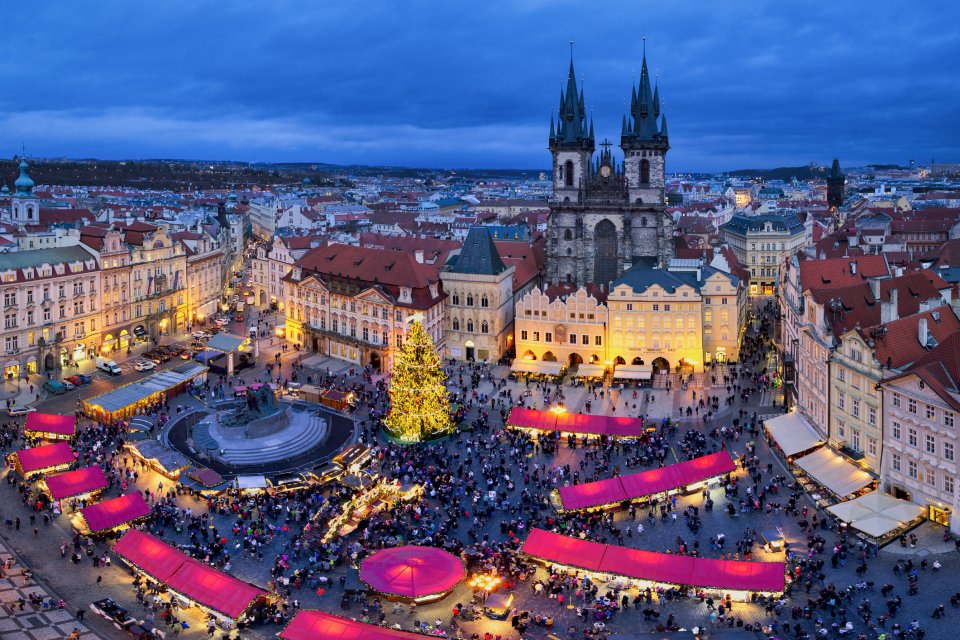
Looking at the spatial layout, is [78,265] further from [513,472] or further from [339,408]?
[513,472]

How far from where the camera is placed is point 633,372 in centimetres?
8200

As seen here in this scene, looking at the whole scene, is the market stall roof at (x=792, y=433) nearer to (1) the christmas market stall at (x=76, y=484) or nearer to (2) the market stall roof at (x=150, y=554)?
(2) the market stall roof at (x=150, y=554)

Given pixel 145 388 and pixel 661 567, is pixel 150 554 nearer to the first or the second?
pixel 661 567

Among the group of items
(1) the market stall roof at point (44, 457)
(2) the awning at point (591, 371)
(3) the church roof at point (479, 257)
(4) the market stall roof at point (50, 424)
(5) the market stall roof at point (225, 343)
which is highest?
(3) the church roof at point (479, 257)

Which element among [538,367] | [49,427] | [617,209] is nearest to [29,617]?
[49,427]

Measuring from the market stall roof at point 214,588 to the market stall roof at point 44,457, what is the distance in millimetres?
19529

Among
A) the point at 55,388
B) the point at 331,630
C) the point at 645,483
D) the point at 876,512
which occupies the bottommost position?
the point at 331,630

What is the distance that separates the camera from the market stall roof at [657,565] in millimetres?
42031

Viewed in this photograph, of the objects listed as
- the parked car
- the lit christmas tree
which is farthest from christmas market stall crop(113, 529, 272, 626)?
the parked car

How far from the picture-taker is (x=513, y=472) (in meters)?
59.4

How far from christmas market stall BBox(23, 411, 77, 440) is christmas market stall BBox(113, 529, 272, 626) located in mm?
21120

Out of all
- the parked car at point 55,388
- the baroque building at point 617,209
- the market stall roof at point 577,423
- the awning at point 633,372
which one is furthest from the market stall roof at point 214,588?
the baroque building at point 617,209

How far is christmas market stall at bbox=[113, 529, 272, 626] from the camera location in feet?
133

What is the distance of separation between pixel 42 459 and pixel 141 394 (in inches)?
554
